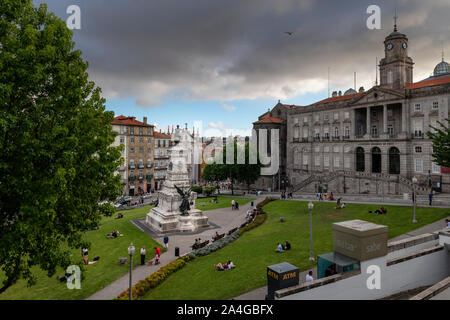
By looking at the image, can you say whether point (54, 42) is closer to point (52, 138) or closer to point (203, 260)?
point (52, 138)

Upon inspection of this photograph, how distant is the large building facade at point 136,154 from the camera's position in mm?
72312

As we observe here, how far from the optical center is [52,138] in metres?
10.3

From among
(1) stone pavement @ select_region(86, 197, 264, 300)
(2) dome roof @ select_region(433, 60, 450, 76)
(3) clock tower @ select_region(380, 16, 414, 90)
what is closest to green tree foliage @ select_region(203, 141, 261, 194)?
(1) stone pavement @ select_region(86, 197, 264, 300)

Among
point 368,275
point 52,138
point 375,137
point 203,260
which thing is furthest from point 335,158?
point 52,138

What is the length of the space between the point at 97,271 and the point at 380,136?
5515 centimetres

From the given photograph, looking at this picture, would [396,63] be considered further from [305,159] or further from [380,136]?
[305,159]

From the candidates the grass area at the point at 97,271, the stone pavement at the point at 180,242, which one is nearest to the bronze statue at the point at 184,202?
the stone pavement at the point at 180,242

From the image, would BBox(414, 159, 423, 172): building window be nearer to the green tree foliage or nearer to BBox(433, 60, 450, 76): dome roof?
the green tree foliage

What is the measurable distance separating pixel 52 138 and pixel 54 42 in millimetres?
4667

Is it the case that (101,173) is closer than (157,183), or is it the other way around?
(101,173)

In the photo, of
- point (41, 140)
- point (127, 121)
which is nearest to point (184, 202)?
point (41, 140)

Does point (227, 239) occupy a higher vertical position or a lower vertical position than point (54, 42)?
lower
